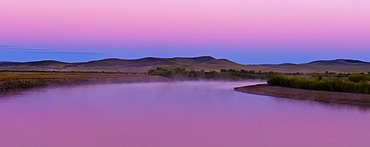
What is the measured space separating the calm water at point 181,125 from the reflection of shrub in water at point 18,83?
462 inches

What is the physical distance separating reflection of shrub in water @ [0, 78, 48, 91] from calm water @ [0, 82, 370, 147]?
11.7 meters

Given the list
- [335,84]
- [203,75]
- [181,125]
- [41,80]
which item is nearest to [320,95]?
[335,84]

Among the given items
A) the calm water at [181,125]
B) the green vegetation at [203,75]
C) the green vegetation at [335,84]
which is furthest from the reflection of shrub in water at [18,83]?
the green vegetation at [203,75]

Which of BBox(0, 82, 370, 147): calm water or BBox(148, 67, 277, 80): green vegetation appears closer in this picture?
BBox(0, 82, 370, 147): calm water

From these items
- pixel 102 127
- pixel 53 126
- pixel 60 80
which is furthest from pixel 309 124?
pixel 60 80

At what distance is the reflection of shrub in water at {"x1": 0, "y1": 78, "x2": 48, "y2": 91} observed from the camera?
3059 centimetres

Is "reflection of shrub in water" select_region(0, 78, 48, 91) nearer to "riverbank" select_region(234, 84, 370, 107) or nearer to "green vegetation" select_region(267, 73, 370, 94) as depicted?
"riverbank" select_region(234, 84, 370, 107)

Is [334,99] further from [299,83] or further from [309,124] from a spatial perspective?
[309,124]

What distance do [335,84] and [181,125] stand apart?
15823mm

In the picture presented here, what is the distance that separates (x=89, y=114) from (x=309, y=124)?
10554 millimetres

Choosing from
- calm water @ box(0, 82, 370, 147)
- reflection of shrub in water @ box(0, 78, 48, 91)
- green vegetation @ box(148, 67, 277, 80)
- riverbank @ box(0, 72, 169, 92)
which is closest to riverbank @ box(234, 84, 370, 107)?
calm water @ box(0, 82, 370, 147)

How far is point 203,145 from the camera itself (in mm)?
10703

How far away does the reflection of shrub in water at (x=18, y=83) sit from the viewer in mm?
30594

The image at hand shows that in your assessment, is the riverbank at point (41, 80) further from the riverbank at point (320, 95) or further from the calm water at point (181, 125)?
the riverbank at point (320, 95)
